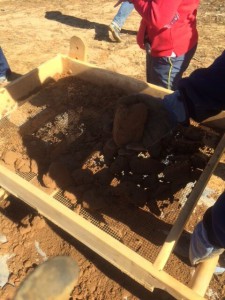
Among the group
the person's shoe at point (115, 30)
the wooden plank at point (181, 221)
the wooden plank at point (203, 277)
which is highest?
the wooden plank at point (181, 221)

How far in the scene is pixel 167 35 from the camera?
260 cm

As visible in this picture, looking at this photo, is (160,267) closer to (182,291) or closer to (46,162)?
(182,291)

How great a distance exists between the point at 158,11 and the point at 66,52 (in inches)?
127

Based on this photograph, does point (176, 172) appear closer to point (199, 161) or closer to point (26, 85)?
point (199, 161)

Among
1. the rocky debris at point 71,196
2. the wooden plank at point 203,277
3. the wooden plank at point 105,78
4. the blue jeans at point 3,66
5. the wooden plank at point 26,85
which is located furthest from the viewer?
the blue jeans at point 3,66

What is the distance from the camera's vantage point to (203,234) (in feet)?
5.50

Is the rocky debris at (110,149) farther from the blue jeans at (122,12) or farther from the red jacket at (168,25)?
the blue jeans at (122,12)

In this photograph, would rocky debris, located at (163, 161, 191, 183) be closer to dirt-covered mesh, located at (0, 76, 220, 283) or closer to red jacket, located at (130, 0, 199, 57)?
dirt-covered mesh, located at (0, 76, 220, 283)

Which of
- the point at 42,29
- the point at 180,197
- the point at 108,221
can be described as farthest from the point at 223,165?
the point at 42,29

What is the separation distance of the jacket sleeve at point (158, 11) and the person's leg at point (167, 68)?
0.39m

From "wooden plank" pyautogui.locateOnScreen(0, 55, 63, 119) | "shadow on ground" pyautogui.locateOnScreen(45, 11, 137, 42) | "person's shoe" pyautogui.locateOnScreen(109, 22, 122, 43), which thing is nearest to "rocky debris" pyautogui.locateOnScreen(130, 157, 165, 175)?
"wooden plank" pyautogui.locateOnScreen(0, 55, 63, 119)

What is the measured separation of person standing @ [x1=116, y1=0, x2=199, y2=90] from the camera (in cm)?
238

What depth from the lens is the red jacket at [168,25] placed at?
236 cm

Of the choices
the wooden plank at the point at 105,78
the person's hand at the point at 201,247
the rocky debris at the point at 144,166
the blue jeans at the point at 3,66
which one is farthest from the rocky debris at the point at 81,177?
the blue jeans at the point at 3,66
